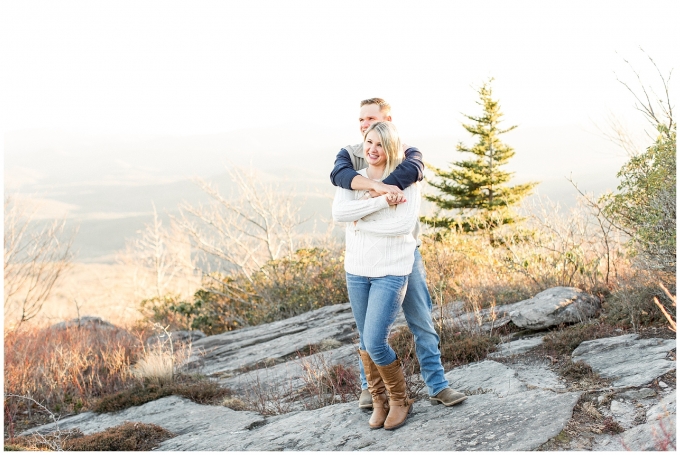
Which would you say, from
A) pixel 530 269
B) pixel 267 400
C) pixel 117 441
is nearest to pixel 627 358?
pixel 267 400

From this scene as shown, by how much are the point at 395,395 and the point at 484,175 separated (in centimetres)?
1555

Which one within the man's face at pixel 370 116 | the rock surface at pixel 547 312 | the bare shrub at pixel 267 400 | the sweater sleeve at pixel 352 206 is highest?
the man's face at pixel 370 116

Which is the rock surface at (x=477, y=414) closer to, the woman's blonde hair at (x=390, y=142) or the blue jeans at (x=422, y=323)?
the blue jeans at (x=422, y=323)

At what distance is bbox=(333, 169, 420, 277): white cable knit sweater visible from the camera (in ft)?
12.4

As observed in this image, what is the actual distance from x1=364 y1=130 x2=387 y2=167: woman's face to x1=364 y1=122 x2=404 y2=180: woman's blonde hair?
0.02 metres

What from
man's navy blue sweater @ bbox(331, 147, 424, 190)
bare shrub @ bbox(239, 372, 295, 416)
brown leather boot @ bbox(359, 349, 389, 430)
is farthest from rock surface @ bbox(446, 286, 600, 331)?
man's navy blue sweater @ bbox(331, 147, 424, 190)

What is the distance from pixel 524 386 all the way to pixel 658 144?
10.7 feet

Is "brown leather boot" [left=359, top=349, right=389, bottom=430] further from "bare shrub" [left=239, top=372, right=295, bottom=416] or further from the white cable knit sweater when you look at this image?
"bare shrub" [left=239, top=372, right=295, bottom=416]

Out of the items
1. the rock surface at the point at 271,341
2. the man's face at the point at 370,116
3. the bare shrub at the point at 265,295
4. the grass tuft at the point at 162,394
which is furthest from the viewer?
the bare shrub at the point at 265,295

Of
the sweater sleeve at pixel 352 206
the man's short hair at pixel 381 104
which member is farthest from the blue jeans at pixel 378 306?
the man's short hair at pixel 381 104

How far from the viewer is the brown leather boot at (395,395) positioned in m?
3.96

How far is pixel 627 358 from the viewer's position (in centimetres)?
488

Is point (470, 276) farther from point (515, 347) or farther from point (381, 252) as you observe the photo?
point (381, 252)

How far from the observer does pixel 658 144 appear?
6285 millimetres
